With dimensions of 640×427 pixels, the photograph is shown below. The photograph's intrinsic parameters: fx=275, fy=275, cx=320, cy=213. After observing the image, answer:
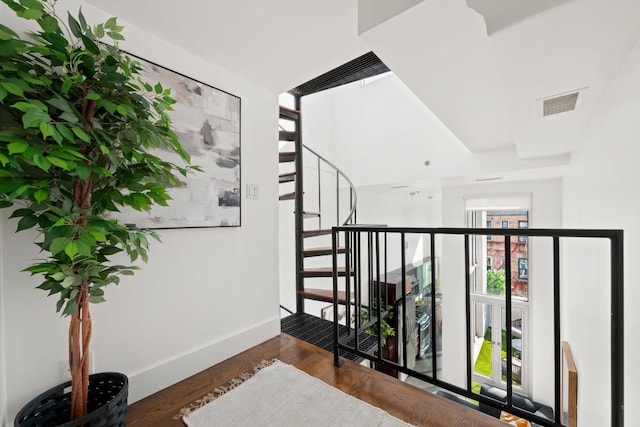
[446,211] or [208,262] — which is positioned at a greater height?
[446,211]

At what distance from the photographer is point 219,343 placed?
2.01 metres

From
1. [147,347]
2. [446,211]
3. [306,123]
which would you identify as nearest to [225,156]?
[147,347]

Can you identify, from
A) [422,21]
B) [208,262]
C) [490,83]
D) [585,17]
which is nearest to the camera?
[585,17]

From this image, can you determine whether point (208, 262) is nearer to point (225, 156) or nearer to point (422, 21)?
point (225, 156)

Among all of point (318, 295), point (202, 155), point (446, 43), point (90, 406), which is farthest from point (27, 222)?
point (318, 295)

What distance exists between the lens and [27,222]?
38.1 inches

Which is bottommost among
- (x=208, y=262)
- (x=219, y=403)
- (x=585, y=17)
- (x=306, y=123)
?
(x=219, y=403)

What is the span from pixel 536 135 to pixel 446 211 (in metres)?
2.60

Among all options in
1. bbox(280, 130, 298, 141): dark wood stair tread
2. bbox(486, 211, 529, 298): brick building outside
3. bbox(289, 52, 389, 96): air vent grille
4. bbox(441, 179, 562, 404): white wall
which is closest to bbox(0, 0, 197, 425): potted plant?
bbox(280, 130, 298, 141): dark wood stair tread

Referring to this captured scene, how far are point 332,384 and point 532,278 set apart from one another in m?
4.20

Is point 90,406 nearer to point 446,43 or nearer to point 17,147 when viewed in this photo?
point 17,147

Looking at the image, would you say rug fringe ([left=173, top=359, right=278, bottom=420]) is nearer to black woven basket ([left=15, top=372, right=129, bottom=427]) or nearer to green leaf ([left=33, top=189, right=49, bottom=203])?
black woven basket ([left=15, top=372, right=129, bottom=427])

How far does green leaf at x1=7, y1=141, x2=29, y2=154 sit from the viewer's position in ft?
2.60

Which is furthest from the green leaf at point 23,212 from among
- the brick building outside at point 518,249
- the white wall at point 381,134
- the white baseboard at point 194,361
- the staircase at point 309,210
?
the brick building outside at point 518,249
